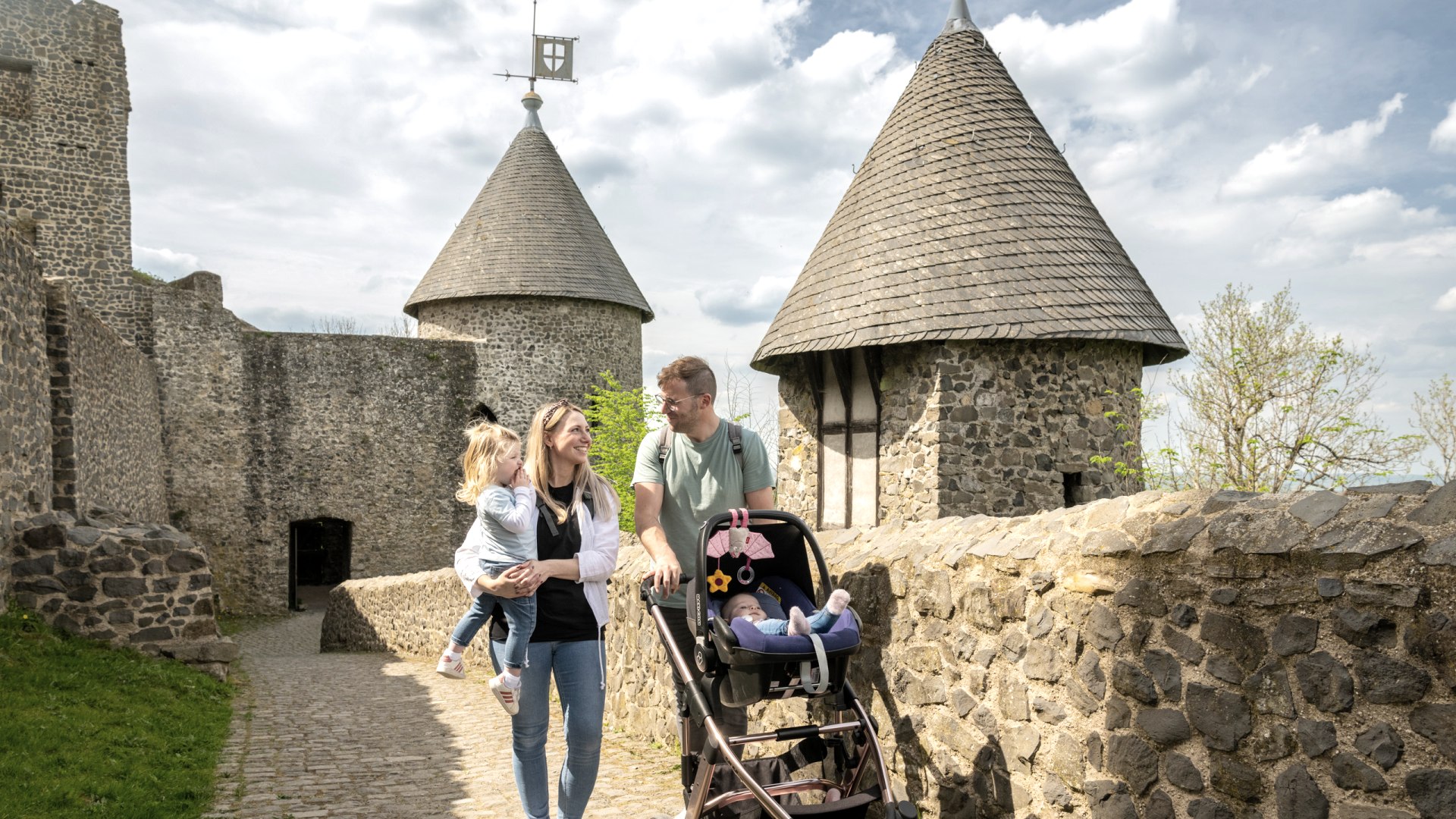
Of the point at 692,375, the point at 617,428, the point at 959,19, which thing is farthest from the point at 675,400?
the point at 617,428

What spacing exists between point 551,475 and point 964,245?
8.14m

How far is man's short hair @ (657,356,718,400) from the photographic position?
3764mm

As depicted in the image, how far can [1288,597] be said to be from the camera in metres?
2.64

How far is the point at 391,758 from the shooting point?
6152 mm

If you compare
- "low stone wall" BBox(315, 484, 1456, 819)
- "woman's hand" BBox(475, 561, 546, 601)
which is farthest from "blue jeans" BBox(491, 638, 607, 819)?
"low stone wall" BBox(315, 484, 1456, 819)

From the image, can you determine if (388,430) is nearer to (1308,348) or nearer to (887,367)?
(887,367)

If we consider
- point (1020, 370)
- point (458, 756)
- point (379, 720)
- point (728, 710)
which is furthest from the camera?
point (1020, 370)

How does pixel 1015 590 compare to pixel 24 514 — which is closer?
pixel 1015 590

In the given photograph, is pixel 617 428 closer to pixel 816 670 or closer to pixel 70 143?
pixel 70 143

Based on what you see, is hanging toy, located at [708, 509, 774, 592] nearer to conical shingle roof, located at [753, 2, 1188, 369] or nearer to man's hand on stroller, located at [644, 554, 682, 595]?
man's hand on stroller, located at [644, 554, 682, 595]

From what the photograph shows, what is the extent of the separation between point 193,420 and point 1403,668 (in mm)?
23036

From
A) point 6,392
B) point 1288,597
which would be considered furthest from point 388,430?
point 1288,597

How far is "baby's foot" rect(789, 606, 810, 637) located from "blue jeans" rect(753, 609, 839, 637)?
0.12 feet

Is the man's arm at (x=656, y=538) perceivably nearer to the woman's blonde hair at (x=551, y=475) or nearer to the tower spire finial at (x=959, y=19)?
the woman's blonde hair at (x=551, y=475)
